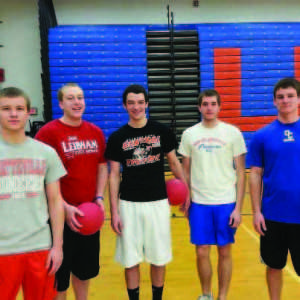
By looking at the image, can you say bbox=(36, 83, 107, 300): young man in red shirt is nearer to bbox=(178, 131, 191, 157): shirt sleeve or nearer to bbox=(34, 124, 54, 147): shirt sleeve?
bbox=(34, 124, 54, 147): shirt sleeve

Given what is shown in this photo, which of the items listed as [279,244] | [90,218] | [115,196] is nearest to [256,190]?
[279,244]

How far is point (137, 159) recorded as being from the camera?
225 centimetres

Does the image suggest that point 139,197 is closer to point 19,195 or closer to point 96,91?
point 19,195

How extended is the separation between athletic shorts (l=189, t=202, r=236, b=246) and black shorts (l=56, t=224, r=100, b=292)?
29.7 inches

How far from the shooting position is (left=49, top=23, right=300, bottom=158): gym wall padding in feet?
26.5

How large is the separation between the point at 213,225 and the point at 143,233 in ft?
1.78

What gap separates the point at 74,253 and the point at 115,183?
53 centimetres

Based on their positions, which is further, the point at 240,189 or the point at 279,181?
the point at 240,189

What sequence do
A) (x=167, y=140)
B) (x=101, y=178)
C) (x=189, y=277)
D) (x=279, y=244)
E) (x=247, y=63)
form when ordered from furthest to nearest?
(x=247, y=63)
(x=189, y=277)
(x=167, y=140)
(x=101, y=178)
(x=279, y=244)

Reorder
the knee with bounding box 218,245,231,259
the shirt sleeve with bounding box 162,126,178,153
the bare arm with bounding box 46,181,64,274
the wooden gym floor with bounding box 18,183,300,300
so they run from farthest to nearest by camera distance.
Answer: the wooden gym floor with bounding box 18,183,300,300 < the knee with bounding box 218,245,231,259 < the shirt sleeve with bounding box 162,126,178,153 < the bare arm with bounding box 46,181,64,274

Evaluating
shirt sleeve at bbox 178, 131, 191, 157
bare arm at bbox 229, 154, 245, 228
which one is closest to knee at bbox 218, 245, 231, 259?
bare arm at bbox 229, 154, 245, 228

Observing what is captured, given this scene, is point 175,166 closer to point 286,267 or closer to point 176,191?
point 176,191

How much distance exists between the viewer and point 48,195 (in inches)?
68.7

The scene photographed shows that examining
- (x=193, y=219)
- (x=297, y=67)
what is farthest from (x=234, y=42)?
(x=193, y=219)
